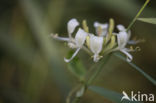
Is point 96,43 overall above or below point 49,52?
above

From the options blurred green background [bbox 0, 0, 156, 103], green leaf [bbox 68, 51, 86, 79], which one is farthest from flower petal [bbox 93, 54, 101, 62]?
blurred green background [bbox 0, 0, 156, 103]

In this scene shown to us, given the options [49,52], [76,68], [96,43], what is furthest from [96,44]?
[49,52]

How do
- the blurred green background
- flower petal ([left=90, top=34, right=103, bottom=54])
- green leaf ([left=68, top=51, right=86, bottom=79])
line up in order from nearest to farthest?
flower petal ([left=90, top=34, right=103, bottom=54])
green leaf ([left=68, top=51, right=86, bottom=79])
the blurred green background

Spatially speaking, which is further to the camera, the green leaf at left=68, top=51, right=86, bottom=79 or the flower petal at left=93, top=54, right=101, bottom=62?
the green leaf at left=68, top=51, right=86, bottom=79

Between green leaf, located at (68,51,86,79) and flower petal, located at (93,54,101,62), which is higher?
flower petal, located at (93,54,101,62)

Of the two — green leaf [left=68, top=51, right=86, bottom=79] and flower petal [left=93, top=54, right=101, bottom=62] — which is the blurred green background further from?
flower petal [left=93, top=54, right=101, bottom=62]

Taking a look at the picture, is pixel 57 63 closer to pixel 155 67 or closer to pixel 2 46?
pixel 2 46

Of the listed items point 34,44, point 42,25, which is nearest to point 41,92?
point 34,44

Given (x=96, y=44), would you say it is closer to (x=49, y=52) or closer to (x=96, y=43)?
(x=96, y=43)
